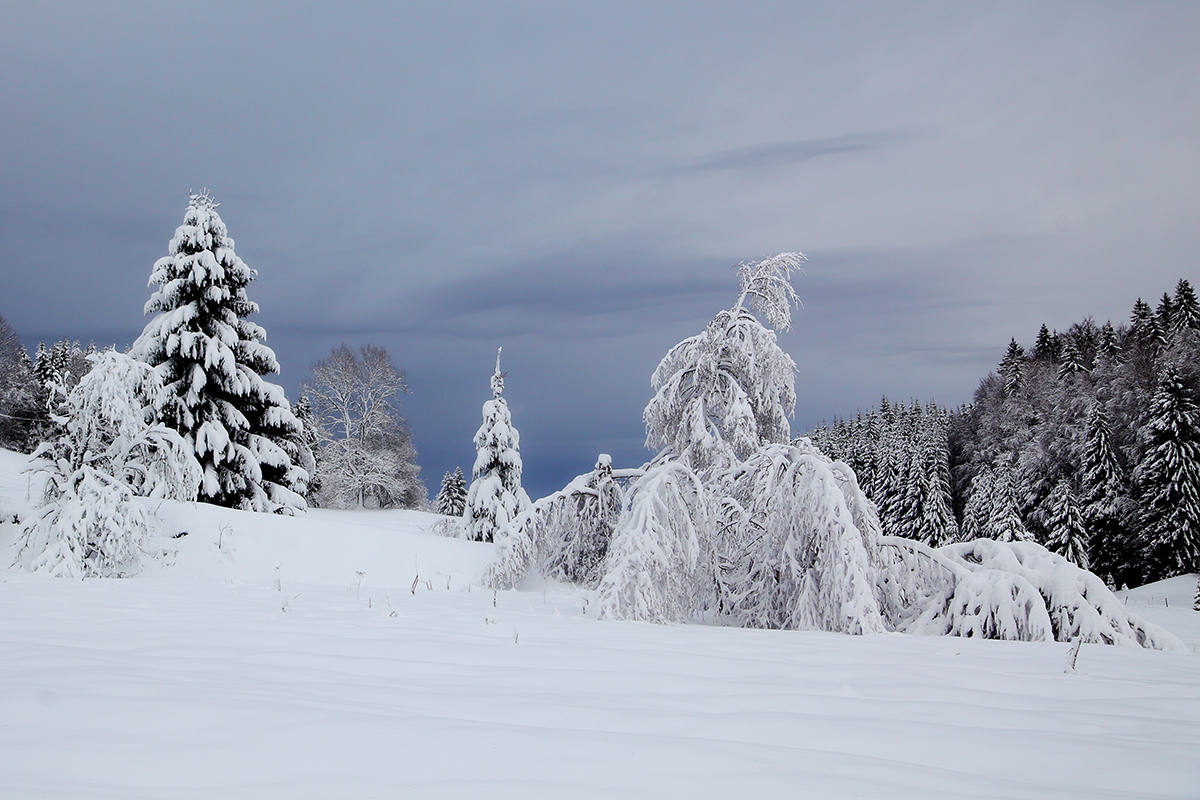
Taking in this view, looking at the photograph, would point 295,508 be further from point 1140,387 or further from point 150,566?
point 1140,387

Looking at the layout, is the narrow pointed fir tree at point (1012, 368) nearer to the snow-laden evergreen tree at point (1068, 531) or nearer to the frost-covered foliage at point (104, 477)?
the snow-laden evergreen tree at point (1068, 531)

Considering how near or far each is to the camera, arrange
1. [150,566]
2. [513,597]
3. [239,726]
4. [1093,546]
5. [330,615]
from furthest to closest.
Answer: [1093,546] → [150,566] → [513,597] → [330,615] → [239,726]

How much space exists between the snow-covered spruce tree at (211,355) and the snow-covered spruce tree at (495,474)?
221 inches

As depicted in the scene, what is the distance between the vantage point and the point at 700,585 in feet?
26.3

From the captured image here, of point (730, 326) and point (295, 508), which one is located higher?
point (730, 326)

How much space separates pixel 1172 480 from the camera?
32.3 meters

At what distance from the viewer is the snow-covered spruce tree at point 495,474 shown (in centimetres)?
2164

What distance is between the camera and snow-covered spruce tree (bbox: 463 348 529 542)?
21641mm

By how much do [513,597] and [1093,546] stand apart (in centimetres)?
4040

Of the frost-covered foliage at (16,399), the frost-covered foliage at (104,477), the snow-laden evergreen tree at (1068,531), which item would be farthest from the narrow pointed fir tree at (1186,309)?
the frost-covered foliage at (16,399)

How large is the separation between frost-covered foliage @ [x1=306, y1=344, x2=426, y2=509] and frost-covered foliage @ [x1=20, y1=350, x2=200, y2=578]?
70.4 ft

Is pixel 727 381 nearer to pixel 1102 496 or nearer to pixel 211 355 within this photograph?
pixel 211 355

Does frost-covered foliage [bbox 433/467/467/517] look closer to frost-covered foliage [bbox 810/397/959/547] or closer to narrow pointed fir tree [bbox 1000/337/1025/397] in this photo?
frost-covered foliage [bbox 810/397/959/547]

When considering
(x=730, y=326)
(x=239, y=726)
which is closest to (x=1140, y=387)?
(x=730, y=326)
